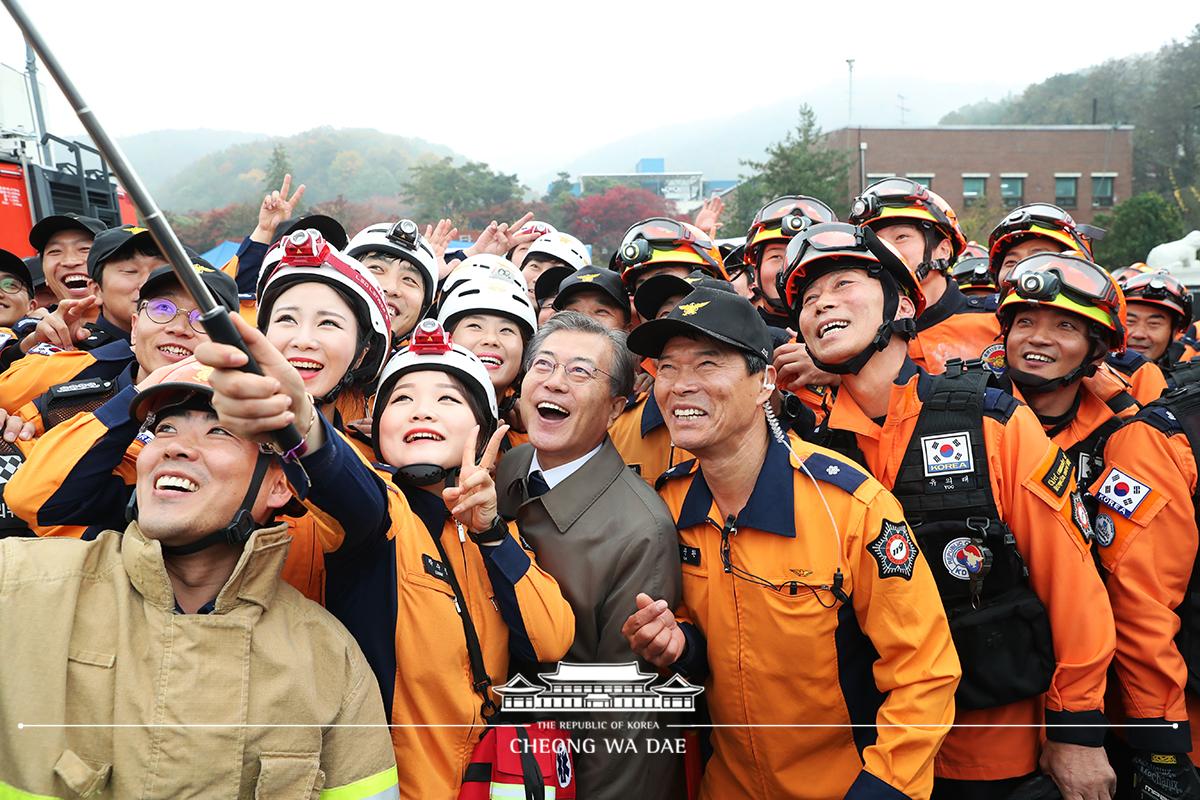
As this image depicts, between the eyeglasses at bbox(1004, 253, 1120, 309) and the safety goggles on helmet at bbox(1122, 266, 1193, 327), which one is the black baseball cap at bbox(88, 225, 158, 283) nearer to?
the eyeglasses at bbox(1004, 253, 1120, 309)

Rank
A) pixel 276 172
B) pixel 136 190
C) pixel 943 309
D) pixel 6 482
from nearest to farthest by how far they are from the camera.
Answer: pixel 136 190 < pixel 6 482 < pixel 943 309 < pixel 276 172

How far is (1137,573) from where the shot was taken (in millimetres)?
3764

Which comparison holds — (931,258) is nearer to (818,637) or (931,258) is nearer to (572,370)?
(572,370)

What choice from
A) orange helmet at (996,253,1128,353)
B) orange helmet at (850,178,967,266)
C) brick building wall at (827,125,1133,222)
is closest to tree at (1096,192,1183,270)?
brick building wall at (827,125,1133,222)

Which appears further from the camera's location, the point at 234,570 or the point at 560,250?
the point at 560,250

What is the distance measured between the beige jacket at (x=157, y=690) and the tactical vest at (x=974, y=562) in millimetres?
2290

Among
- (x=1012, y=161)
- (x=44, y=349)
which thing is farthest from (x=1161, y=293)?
(x=1012, y=161)

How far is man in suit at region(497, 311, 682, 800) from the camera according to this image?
3.35 m

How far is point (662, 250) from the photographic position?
5.54 metres

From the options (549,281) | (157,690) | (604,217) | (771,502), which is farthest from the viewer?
(604,217)

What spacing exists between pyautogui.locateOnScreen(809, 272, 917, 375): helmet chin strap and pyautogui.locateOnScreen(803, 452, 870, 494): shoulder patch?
512 mm

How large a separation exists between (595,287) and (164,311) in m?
2.31

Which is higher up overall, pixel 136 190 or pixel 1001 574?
pixel 136 190

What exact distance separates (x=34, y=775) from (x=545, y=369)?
2330mm
